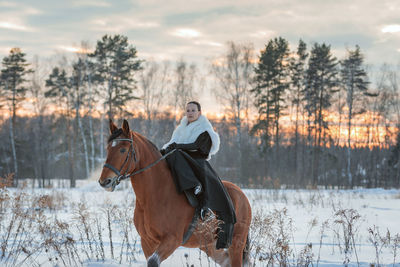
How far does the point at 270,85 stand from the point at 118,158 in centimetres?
2946

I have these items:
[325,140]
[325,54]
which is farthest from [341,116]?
[325,54]

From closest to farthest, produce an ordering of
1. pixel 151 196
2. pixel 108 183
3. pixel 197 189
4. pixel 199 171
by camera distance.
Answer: pixel 108 183 → pixel 151 196 → pixel 197 189 → pixel 199 171

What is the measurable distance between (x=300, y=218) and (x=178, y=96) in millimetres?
21924

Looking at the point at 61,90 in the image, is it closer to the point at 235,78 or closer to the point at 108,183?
the point at 235,78

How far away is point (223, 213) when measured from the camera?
4.78 m

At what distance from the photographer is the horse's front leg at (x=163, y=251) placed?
3.83 meters

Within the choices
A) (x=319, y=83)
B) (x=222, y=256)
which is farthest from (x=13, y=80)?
(x=222, y=256)

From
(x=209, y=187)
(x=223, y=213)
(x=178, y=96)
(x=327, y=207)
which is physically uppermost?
(x=178, y=96)

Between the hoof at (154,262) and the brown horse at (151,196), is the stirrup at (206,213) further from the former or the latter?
the hoof at (154,262)

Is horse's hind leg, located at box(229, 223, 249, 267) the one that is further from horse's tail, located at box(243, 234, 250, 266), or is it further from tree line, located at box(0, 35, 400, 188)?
tree line, located at box(0, 35, 400, 188)

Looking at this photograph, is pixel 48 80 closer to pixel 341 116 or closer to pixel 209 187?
pixel 341 116

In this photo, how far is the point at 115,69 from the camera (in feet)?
101

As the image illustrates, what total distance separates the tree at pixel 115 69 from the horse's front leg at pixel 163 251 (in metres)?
27.4

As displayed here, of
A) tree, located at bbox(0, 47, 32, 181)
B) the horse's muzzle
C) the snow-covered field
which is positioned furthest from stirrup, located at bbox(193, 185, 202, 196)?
tree, located at bbox(0, 47, 32, 181)
